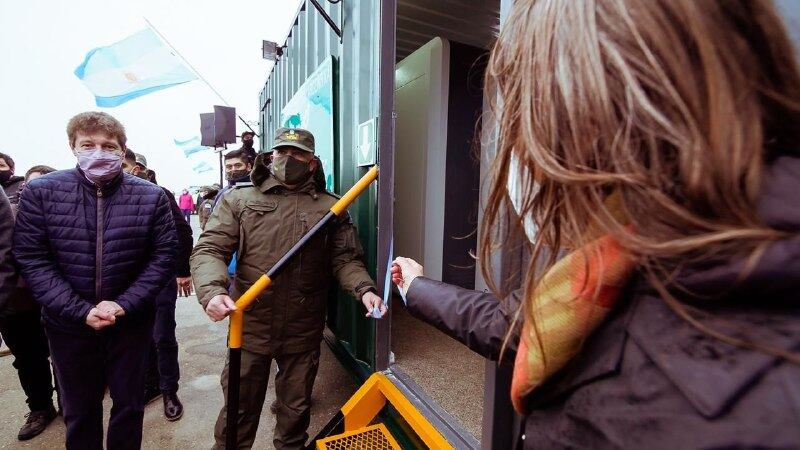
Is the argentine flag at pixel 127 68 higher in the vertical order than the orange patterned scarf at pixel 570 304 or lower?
higher

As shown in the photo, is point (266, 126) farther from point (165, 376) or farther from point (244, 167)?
point (165, 376)

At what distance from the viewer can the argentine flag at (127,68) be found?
4664 millimetres

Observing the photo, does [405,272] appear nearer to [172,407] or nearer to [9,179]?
[172,407]

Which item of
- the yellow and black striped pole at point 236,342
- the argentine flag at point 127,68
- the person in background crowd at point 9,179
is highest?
the argentine flag at point 127,68

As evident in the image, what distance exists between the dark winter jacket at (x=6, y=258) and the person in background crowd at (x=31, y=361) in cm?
80

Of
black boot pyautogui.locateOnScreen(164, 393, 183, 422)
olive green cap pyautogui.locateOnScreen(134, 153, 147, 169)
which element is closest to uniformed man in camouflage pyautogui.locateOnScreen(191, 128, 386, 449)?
black boot pyautogui.locateOnScreen(164, 393, 183, 422)

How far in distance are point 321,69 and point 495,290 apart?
287cm

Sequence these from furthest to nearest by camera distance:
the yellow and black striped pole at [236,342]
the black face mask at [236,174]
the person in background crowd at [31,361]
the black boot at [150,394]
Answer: the black face mask at [236,174] → the black boot at [150,394] → the person in background crowd at [31,361] → the yellow and black striped pole at [236,342]

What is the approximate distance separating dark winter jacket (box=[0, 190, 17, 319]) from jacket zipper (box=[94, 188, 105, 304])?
397 millimetres

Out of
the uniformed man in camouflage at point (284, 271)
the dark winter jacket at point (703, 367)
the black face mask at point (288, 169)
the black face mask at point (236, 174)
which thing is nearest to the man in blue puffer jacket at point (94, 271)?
the uniformed man in camouflage at point (284, 271)

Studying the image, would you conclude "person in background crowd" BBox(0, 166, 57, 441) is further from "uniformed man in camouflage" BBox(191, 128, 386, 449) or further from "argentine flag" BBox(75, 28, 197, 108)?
"argentine flag" BBox(75, 28, 197, 108)

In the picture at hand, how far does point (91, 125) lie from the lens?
2008 mm

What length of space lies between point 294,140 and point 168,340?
6.38 ft

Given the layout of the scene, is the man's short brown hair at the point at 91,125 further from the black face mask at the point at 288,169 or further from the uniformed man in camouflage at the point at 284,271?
the black face mask at the point at 288,169
